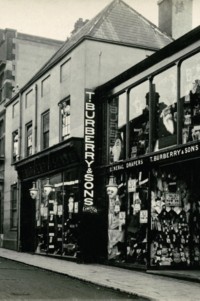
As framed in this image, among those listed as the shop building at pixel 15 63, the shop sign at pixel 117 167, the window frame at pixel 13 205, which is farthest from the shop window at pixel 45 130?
the shop sign at pixel 117 167

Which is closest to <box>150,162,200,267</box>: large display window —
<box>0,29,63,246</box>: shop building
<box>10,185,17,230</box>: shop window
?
<box>10,185,17,230</box>: shop window

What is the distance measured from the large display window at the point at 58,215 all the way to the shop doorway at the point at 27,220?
1262 mm

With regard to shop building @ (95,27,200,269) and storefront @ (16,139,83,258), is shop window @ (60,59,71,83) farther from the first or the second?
shop building @ (95,27,200,269)

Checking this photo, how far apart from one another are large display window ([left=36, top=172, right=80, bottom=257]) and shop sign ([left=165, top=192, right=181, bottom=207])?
405 cm

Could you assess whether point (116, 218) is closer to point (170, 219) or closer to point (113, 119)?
point (170, 219)

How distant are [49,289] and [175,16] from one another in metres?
14.5

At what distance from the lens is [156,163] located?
14.3 meters

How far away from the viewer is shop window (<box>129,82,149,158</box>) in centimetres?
1508

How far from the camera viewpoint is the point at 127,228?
1570cm

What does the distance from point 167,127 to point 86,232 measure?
5121 mm

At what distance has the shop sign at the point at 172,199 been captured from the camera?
14594 millimetres

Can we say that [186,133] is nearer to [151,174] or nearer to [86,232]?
[151,174]

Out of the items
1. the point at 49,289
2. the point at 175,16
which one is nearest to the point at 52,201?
the point at 175,16

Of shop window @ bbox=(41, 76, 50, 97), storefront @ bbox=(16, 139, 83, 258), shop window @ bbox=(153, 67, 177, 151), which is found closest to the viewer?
shop window @ bbox=(153, 67, 177, 151)
